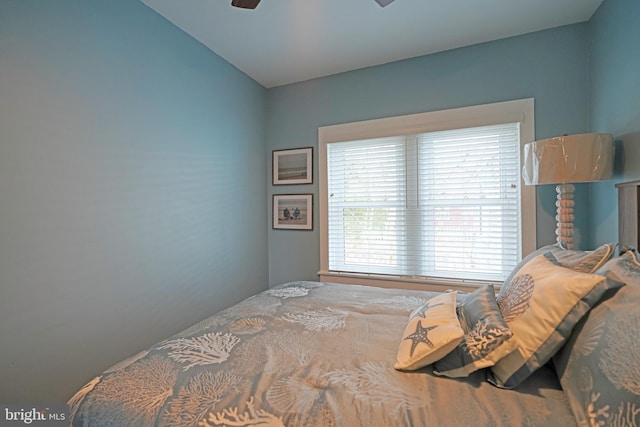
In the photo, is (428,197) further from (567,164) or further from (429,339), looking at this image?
(429,339)

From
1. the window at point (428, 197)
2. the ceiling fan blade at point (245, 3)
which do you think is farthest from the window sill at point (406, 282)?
the ceiling fan blade at point (245, 3)

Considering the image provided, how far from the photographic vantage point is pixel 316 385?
937 millimetres

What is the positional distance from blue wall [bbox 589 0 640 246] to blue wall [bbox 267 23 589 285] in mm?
121

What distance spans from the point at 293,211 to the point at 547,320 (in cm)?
257

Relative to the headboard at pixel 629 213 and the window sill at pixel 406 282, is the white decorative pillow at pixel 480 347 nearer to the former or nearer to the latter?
the headboard at pixel 629 213

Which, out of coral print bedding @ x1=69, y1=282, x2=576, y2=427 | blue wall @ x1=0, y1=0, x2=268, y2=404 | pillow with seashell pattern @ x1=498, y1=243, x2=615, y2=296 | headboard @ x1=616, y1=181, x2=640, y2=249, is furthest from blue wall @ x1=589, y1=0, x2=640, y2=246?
blue wall @ x1=0, y1=0, x2=268, y2=404

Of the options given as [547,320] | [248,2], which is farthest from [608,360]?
[248,2]

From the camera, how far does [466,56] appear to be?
8.23 feet

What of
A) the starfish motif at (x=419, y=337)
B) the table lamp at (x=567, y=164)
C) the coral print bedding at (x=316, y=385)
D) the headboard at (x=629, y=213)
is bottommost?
the coral print bedding at (x=316, y=385)

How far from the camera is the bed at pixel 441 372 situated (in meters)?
0.77

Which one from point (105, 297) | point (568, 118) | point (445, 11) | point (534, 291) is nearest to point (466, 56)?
point (445, 11)

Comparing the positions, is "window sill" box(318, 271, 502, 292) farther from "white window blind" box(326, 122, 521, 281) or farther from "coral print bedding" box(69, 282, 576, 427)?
"coral print bedding" box(69, 282, 576, 427)

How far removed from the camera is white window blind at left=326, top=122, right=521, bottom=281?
244 cm

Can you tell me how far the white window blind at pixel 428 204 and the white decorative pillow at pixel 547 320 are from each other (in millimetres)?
1630
